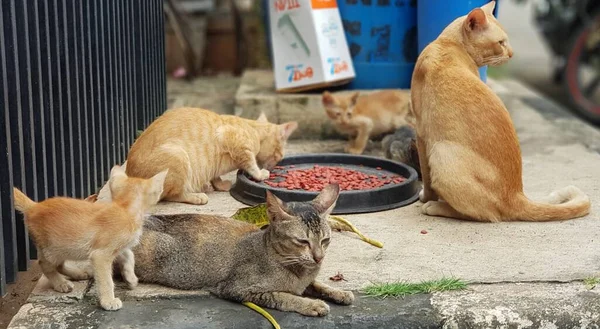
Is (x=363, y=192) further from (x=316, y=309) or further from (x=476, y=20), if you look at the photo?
(x=316, y=309)

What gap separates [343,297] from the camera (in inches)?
150

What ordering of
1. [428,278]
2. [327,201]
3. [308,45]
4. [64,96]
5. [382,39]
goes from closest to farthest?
[327,201] < [428,278] < [64,96] < [308,45] < [382,39]

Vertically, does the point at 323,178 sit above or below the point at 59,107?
below

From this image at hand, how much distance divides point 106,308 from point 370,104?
357 centimetres

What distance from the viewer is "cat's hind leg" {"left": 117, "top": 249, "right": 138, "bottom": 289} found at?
12.7 ft

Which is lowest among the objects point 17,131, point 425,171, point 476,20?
point 425,171

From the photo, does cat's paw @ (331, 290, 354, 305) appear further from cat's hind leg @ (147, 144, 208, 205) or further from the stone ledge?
cat's hind leg @ (147, 144, 208, 205)

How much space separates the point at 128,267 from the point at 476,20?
2.52m

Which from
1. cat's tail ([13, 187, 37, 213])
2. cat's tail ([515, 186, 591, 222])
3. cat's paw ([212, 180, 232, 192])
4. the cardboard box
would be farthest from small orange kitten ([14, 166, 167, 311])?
the cardboard box

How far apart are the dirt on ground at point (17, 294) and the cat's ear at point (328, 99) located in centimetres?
289

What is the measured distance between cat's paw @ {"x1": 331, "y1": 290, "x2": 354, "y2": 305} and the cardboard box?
3407 millimetres

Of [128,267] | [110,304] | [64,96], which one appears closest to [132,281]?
[128,267]

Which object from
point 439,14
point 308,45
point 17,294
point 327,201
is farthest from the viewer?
point 308,45

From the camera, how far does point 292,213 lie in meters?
3.83
